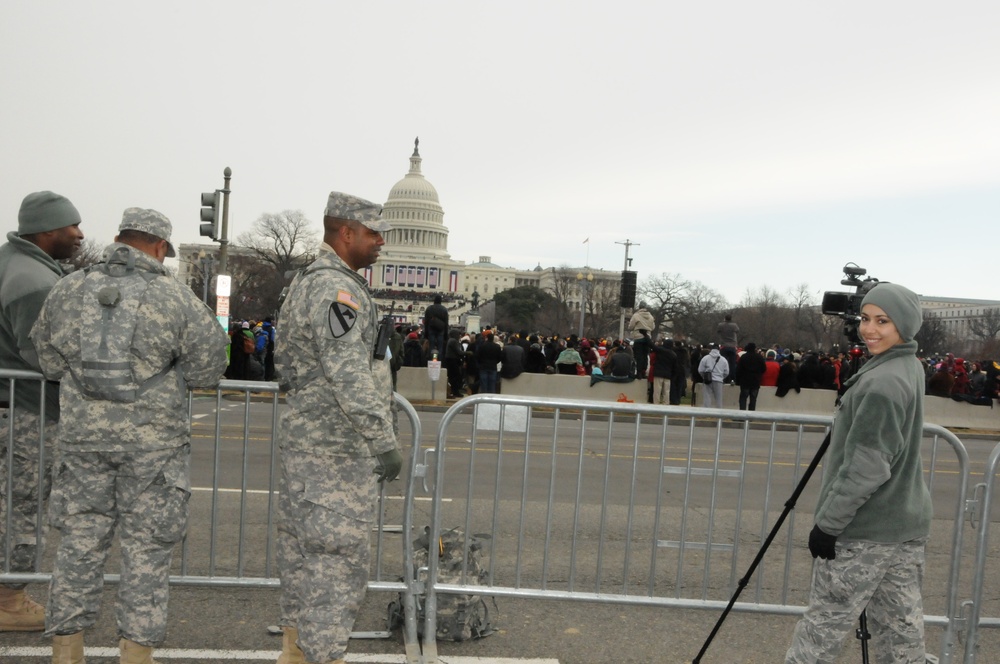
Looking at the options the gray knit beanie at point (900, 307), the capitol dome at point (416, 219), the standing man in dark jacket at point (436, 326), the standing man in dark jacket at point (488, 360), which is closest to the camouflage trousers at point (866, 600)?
the gray knit beanie at point (900, 307)

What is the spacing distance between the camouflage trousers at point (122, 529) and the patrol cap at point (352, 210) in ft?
3.88

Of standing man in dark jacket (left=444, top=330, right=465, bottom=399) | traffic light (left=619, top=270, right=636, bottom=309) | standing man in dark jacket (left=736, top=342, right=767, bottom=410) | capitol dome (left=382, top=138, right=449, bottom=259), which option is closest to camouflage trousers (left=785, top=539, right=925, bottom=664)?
standing man in dark jacket (left=736, top=342, right=767, bottom=410)

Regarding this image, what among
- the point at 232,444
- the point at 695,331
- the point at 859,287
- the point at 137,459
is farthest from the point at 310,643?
the point at 695,331

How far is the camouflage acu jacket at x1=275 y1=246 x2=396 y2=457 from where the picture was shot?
349 centimetres

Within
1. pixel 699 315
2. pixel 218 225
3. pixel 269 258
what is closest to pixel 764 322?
pixel 699 315

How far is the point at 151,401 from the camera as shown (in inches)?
145

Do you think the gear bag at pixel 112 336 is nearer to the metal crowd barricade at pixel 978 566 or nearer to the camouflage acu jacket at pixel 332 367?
the camouflage acu jacket at pixel 332 367

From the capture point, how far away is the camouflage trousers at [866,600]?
3.52 meters

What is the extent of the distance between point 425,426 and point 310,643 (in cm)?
1053

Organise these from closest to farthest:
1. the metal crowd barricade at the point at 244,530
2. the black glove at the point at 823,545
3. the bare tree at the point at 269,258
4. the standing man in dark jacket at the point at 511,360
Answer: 1. the black glove at the point at 823,545
2. the metal crowd barricade at the point at 244,530
3. the standing man in dark jacket at the point at 511,360
4. the bare tree at the point at 269,258

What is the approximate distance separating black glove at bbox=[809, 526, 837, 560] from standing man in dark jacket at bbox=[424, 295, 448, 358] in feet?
52.5

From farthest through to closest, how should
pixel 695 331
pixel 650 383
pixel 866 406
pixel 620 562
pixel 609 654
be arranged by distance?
1. pixel 695 331
2. pixel 650 383
3. pixel 620 562
4. pixel 609 654
5. pixel 866 406

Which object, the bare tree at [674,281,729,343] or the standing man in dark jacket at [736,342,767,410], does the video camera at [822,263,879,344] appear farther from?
the bare tree at [674,281,729,343]

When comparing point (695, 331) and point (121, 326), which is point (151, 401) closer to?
point (121, 326)
